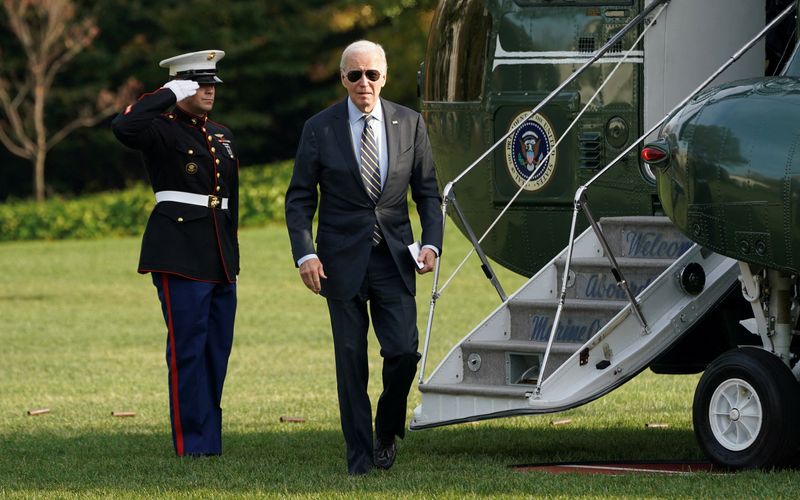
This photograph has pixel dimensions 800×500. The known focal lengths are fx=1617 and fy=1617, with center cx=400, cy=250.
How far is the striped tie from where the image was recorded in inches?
280

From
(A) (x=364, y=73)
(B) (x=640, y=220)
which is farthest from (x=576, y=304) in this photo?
(A) (x=364, y=73)

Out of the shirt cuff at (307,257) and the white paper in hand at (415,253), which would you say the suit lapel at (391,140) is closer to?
the white paper in hand at (415,253)

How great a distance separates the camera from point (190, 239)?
812 cm

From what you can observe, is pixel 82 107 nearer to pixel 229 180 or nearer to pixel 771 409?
pixel 229 180

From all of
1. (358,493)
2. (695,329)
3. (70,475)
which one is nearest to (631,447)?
(695,329)

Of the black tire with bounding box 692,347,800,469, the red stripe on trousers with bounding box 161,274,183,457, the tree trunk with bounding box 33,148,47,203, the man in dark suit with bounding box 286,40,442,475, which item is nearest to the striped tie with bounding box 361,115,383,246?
the man in dark suit with bounding box 286,40,442,475

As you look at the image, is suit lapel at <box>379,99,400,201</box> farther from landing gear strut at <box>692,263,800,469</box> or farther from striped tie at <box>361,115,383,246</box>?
landing gear strut at <box>692,263,800,469</box>

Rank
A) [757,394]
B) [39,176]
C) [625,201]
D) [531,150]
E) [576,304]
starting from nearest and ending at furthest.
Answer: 1. [757,394]
2. [576,304]
3. [625,201]
4. [531,150]
5. [39,176]

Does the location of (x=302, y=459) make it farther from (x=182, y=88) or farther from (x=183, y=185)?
(x=182, y=88)

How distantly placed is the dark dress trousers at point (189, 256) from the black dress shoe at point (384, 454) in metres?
1.16

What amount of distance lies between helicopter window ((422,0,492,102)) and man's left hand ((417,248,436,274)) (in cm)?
240

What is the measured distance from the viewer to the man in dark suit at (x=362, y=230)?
7098 millimetres

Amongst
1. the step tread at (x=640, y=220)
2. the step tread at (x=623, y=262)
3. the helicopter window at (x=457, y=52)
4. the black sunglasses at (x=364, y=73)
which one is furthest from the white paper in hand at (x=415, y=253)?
the helicopter window at (x=457, y=52)

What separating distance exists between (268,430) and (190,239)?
1610 mm
